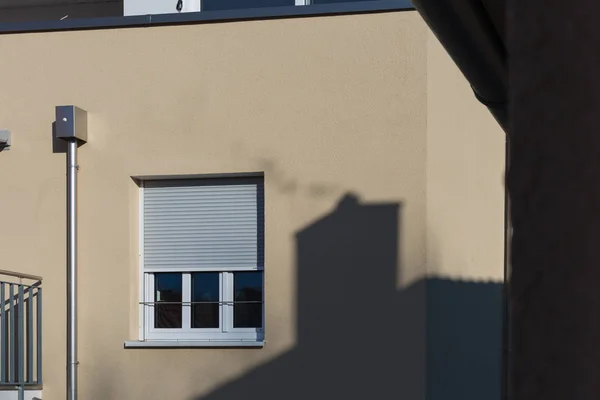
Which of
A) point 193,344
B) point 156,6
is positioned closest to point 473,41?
point 193,344

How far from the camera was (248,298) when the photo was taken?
791 centimetres

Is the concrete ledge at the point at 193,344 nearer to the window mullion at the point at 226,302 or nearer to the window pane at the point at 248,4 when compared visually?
the window mullion at the point at 226,302

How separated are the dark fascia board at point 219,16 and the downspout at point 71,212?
0.70 meters

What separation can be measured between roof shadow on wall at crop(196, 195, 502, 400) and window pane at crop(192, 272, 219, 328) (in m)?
0.62

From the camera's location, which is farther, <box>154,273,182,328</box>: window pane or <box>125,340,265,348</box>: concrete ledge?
<box>154,273,182,328</box>: window pane

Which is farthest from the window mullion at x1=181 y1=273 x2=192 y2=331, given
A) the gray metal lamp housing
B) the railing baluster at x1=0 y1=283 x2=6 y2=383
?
the gray metal lamp housing

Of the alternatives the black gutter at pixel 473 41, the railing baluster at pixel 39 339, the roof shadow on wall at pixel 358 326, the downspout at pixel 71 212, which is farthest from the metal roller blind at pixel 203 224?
the black gutter at pixel 473 41

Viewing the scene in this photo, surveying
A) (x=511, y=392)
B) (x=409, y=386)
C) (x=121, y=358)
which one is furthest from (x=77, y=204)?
(x=511, y=392)

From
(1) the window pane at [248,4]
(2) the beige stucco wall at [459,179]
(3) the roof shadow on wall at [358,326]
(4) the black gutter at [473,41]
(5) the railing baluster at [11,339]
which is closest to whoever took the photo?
(4) the black gutter at [473,41]

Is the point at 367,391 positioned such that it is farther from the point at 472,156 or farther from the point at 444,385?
the point at 472,156

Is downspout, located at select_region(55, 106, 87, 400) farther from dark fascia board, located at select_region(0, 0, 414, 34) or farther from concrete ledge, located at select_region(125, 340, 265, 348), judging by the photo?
dark fascia board, located at select_region(0, 0, 414, 34)

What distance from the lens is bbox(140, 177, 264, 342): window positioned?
25.6 ft

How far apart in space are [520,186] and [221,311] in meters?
7.52

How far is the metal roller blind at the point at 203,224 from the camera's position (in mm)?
7797
